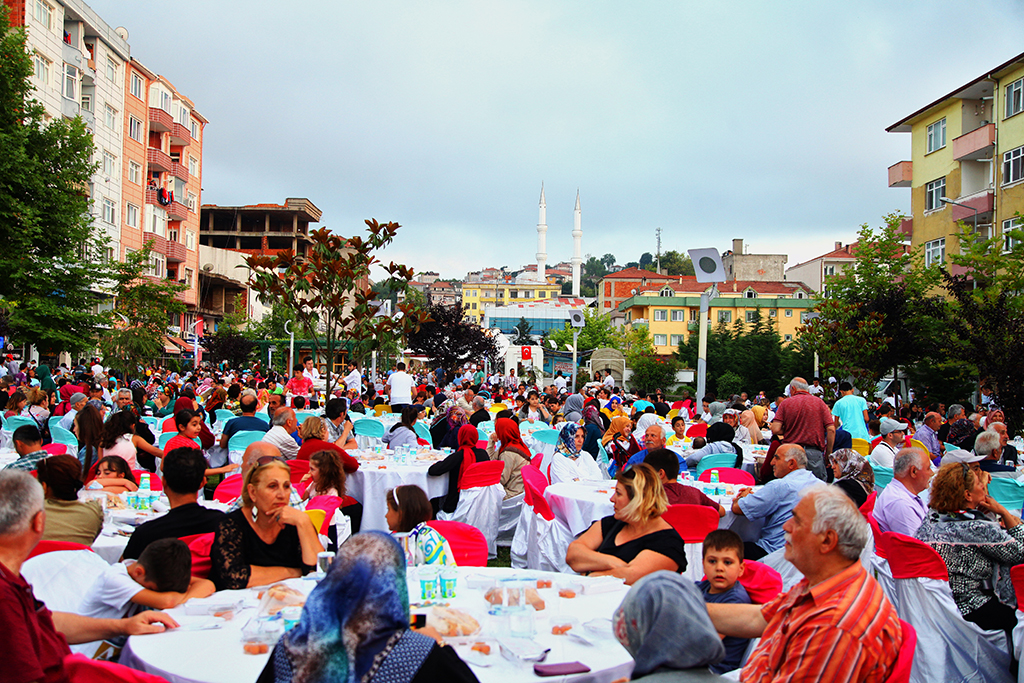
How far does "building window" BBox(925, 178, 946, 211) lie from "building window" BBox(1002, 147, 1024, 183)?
466cm

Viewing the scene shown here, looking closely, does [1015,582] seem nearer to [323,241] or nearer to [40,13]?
[323,241]

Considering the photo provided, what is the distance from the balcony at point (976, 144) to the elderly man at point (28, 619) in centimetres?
3770

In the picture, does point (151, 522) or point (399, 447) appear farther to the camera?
point (399, 447)

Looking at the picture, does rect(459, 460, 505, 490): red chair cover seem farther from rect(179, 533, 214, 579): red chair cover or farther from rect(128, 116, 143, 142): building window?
rect(128, 116, 143, 142): building window

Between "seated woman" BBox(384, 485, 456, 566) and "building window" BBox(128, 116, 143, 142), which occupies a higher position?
"building window" BBox(128, 116, 143, 142)

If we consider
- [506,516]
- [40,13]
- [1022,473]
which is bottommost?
[506,516]

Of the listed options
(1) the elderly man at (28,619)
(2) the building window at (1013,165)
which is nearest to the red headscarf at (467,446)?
(1) the elderly man at (28,619)

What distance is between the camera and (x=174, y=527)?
14.7 ft

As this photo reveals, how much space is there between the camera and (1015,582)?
4496 millimetres

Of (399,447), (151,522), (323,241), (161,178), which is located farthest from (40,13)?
(151,522)

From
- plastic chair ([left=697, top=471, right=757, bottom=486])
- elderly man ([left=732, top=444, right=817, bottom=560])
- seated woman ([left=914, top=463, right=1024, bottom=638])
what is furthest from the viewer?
plastic chair ([left=697, top=471, right=757, bottom=486])

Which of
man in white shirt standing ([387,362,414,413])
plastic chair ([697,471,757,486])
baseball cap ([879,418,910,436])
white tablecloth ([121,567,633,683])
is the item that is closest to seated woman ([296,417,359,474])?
plastic chair ([697,471,757,486])

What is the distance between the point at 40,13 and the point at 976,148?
41455mm

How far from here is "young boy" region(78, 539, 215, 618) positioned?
3643 mm
